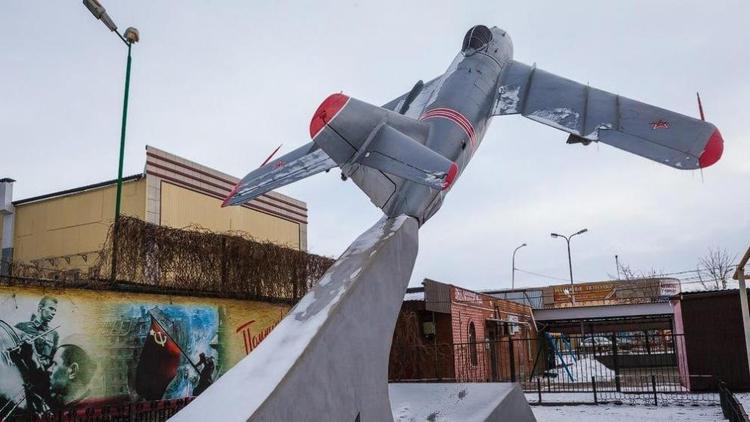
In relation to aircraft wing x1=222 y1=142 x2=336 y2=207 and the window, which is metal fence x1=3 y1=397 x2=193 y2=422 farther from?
the window

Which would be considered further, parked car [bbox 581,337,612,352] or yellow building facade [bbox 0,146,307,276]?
parked car [bbox 581,337,612,352]

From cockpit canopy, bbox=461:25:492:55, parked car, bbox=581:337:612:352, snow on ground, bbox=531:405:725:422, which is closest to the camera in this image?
cockpit canopy, bbox=461:25:492:55

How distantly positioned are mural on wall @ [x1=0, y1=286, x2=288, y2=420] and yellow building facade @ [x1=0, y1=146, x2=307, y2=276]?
777 cm

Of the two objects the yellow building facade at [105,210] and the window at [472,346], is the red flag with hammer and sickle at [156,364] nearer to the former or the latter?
the yellow building facade at [105,210]

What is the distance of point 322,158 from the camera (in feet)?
28.5

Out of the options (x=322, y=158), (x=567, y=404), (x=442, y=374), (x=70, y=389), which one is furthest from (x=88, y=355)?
(x=442, y=374)

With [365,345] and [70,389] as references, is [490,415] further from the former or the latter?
[70,389]

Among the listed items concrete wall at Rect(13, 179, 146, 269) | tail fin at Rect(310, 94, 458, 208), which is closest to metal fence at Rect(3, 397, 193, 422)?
tail fin at Rect(310, 94, 458, 208)

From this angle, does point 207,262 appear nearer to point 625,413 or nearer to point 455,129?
point 455,129

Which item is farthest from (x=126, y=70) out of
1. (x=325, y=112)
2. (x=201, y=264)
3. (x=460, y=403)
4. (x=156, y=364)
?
(x=460, y=403)

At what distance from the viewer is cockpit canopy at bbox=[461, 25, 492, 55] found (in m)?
10.0

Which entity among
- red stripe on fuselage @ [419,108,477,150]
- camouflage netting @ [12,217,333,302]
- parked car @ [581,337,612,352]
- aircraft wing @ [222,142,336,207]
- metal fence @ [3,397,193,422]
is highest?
red stripe on fuselage @ [419,108,477,150]

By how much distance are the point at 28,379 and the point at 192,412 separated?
6400 millimetres

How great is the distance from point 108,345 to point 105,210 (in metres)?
12.6
